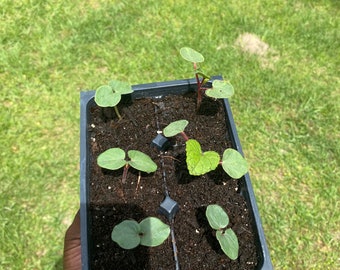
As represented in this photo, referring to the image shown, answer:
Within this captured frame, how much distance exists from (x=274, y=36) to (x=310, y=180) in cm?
93

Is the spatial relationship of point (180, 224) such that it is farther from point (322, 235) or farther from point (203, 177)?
point (322, 235)

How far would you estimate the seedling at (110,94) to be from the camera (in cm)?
86

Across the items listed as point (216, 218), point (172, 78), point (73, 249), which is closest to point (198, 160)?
point (216, 218)

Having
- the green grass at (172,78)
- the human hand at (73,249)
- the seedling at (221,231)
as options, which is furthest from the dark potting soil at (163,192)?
the green grass at (172,78)

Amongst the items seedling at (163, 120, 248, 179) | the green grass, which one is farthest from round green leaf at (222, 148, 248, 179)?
the green grass

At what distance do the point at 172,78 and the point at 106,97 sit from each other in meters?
1.08

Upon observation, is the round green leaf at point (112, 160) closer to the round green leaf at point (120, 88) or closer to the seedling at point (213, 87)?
the round green leaf at point (120, 88)

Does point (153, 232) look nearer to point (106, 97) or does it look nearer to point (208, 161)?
point (208, 161)

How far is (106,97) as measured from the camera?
874 mm

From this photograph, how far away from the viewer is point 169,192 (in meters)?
0.90

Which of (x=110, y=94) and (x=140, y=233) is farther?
(x=110, y=94)

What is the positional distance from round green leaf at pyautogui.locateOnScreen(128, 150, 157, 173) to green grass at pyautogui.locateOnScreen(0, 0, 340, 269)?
2.89 ft

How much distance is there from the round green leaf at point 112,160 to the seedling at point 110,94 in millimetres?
120

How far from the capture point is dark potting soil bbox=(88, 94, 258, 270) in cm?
82
